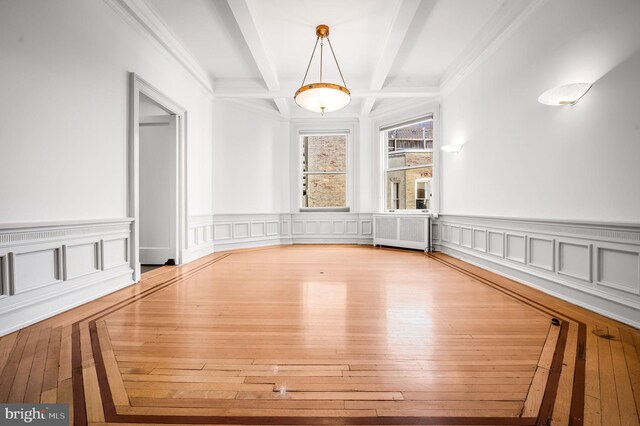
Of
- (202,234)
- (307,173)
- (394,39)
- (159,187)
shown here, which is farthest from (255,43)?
(307,173)

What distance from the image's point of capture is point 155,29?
13.0ft

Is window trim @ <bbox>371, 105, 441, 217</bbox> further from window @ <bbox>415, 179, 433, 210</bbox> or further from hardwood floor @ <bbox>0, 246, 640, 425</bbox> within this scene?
hardwood floor @ <bbox>0, 246, 640, 425</bbox>

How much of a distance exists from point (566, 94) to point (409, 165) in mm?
3973

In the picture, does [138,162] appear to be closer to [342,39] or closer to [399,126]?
[342,39]

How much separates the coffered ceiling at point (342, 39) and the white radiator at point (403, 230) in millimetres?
2547

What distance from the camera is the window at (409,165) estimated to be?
6.55 m

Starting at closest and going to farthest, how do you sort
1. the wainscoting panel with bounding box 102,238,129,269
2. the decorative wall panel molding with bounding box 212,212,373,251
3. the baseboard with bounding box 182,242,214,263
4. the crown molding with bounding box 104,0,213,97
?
the wainscoting panel with bounding box 102,238,129,269
the crown molding with bounding box 104,0,213,97
the baseboard with bounding box 182,242,214,263
the decorative wall panel molding with bounding box 212,212,373,251

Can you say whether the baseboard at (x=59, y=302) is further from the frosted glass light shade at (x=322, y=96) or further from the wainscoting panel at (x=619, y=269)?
the wainscoting panel at (x=619, y=269)

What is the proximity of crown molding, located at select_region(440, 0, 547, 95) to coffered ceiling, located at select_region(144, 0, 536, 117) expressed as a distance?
0.04 feet

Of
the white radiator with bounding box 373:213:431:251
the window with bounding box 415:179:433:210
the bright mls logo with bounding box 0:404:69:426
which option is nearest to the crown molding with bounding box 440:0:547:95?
the window with bounding box 415:179:433:210

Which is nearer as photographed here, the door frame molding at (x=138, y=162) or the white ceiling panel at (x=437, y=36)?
the door frame molding at (x=138, y=162)

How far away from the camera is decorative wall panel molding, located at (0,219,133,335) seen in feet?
7.58

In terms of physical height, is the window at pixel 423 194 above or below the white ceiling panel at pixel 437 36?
below

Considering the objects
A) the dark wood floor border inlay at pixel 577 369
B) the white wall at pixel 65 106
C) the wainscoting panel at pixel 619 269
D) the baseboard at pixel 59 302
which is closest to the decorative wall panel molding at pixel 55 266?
the baseboard at pixel 59 302
